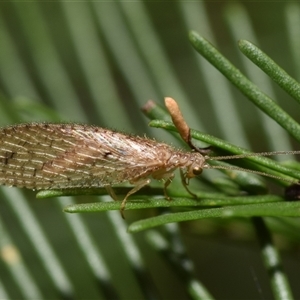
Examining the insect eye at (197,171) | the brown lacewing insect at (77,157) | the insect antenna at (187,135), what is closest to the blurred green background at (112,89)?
the brown lacewing insect at (77,157)

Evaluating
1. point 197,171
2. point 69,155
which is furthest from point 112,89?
point 197,171

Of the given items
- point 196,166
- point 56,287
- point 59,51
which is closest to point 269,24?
point 59,51

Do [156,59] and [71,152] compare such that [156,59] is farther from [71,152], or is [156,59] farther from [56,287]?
[56,287]

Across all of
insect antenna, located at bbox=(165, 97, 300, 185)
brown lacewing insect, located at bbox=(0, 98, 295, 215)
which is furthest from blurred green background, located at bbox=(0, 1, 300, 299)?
insect antenna, located at bbox=(165, 97, 300, 185)

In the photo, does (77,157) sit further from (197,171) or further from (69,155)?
(197,171)

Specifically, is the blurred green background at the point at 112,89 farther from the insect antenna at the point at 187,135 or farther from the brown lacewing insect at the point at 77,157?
the insect antenna at the point at 187,135
